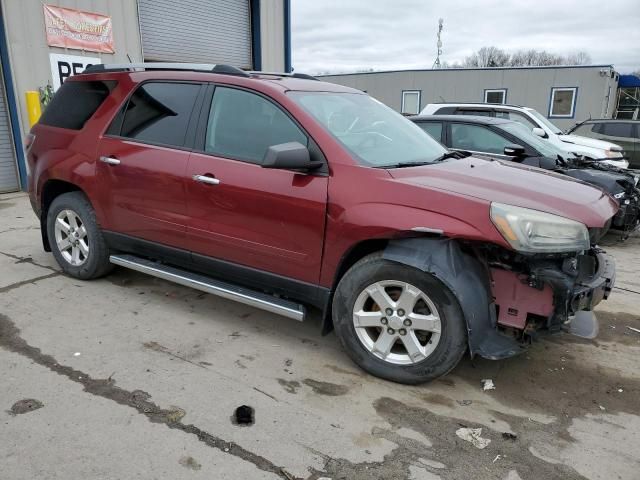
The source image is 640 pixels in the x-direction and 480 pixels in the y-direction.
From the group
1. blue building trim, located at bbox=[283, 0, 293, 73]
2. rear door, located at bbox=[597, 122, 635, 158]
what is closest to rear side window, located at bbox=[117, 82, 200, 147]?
blue building trim, located at bbox=[283, 0, 293, 73]

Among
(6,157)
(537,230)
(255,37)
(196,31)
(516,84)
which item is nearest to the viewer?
(537,230)

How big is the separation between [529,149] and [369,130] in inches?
174

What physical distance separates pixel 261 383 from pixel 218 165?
1.51 metres

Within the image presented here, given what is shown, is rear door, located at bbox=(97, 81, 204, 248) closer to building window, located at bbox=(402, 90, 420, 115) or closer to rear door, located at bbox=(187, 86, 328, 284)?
rear door, located at bbox=(187, 86, 328, 284)

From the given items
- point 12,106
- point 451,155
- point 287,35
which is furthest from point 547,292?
point 287,35

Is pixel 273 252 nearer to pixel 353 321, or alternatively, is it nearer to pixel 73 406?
pixel 353 321

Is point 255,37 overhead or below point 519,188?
overhead

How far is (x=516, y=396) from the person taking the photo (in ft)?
10.2

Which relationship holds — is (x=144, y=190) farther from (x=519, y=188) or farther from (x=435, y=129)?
(x=435, y=129)

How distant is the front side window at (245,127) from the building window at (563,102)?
2247 cm

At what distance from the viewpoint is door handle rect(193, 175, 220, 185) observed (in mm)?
3525

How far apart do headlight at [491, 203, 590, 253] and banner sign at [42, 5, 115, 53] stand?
29.3ft


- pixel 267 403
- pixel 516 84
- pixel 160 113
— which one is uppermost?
pixel 516 84

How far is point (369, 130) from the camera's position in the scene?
368 cm
